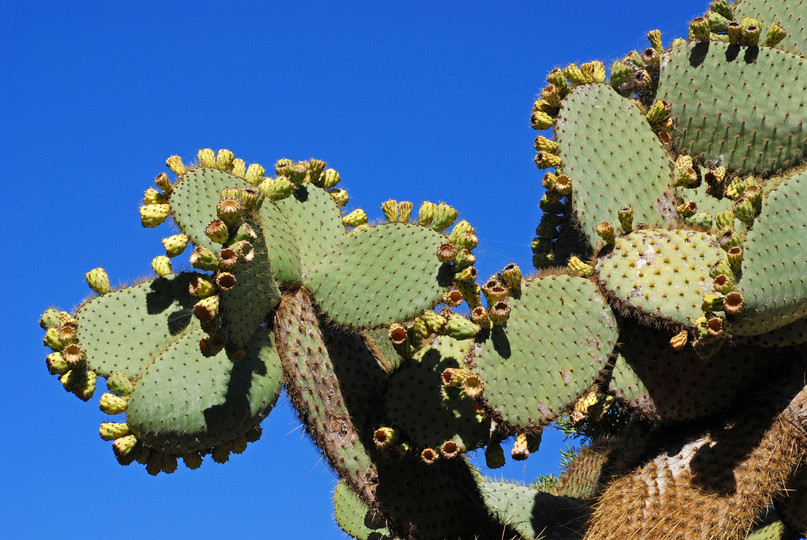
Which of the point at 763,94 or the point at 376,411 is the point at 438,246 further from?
the point at 763,94

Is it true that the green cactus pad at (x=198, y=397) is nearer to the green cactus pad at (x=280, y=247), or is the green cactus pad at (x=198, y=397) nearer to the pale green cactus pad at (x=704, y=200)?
the green cactus pad at (x=280, y=247)

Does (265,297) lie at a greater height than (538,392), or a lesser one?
greater

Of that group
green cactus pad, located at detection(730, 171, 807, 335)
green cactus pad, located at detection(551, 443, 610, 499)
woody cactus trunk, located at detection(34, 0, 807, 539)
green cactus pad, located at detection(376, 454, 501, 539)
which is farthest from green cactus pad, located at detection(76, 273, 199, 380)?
green cactus pad, located at detection(730, 171, 807, 335)

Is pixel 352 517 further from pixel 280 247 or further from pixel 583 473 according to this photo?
pixel 280 247

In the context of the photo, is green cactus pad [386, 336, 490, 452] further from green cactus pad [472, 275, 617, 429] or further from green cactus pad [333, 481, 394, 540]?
green cactus pad [333, 481, 394, 540]

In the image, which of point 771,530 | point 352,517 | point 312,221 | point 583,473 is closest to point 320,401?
point 312,221

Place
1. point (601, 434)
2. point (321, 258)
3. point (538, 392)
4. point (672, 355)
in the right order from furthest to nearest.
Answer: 1. point (601, 434)
2. point (321, 258)
3. point (672, 355)
4. point (538, 392)

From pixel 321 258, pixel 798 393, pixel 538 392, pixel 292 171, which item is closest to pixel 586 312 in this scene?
pixel 538 392
